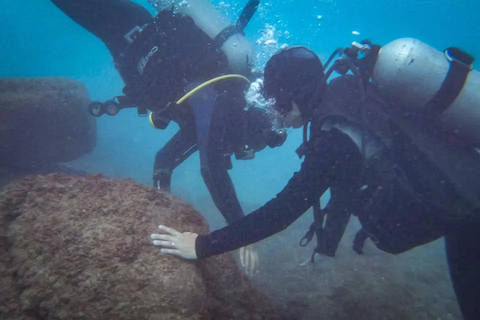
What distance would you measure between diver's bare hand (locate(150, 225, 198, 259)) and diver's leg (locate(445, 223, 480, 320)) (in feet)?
8.38

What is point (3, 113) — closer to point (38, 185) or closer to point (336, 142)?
point (38, 185)

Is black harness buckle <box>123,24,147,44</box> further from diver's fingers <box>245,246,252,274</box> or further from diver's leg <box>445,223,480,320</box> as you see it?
diver's leg <box>445,223,480,320</box>

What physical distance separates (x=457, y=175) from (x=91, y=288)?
316cm

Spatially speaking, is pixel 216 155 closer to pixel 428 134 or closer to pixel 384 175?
pixel 384 175

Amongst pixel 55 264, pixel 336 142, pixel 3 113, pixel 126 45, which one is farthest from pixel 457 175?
pixel 3 113

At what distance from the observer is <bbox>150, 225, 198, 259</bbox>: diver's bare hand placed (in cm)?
242

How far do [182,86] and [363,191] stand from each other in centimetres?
303

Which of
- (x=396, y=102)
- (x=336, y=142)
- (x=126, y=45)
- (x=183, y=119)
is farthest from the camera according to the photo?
(x=126, y=45)

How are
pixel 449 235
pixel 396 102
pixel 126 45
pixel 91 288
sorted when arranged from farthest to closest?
pixel 126 45 < pixel 449 235 < pixel 396 102 < pixel 91 288

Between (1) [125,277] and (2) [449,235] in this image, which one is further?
(2) [449,235]

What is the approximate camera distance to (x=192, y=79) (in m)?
4.39

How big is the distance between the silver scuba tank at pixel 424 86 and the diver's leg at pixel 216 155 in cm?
195

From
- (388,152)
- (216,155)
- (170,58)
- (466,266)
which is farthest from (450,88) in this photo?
(170,58)

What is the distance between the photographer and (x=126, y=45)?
4898 mm
